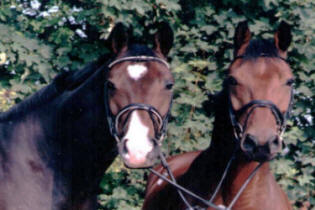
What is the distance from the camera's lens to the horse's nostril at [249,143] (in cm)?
279

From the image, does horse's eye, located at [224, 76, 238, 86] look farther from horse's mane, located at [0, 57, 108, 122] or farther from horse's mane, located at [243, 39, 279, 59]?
horse's mane, located at [0, 57, 108, 122]

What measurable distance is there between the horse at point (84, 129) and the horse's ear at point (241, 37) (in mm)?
623

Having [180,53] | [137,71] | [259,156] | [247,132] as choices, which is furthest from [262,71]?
[180,53]

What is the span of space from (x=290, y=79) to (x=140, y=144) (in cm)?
115

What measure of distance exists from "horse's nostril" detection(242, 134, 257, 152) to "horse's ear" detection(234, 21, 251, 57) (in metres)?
0.72

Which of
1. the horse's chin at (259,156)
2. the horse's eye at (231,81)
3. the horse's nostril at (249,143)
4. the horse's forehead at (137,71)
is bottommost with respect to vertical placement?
the horse's chin at (259,156)

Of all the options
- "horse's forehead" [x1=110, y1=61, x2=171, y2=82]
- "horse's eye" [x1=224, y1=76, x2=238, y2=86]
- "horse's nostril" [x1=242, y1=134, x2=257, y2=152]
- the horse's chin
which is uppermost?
"horse's forehead" [x1=110, y1=61, x2=171, y2=82]

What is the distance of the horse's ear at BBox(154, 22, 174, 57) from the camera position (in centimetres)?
301

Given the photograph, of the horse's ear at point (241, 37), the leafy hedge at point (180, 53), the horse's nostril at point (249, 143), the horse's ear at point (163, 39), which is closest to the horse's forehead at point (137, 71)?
the horse's ear at point (163, 39)

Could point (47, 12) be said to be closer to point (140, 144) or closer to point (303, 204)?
point (140, 144)

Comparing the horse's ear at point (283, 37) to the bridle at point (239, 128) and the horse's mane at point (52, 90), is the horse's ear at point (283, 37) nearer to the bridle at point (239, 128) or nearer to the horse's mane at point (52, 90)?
the bridle at point (239, 128)

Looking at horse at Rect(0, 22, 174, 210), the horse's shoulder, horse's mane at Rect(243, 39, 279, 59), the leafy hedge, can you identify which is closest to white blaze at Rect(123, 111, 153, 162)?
horse at Rect(0, 22, 174, 210)

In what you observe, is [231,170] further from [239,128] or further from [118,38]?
[118,38]

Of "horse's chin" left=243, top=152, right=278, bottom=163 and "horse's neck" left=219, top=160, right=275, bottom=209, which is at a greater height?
"horse's chin" left=243, top=152, right=278, bottom=163
